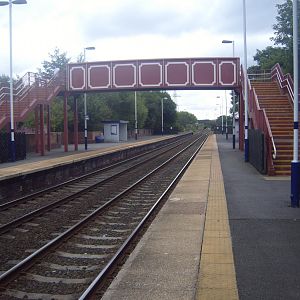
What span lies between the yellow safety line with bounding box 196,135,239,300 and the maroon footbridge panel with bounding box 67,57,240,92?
2534cm

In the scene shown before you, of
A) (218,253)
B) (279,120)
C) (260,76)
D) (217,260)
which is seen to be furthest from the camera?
(260,76)

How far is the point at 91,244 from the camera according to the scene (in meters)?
9.08

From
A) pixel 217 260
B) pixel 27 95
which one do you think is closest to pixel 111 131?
pixel 27 95

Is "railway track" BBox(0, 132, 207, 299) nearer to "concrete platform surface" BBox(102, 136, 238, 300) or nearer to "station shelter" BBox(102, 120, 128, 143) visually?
"concrete platform surface" BBox(102, 136, 238, 300)

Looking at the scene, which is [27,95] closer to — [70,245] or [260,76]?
[260,76]

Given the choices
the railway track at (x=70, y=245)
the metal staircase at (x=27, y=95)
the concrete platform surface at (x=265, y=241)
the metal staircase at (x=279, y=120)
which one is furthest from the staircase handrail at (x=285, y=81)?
the metal staircase at (x=27, y=95)

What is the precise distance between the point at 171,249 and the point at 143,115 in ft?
255

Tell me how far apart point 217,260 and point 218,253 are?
1.33ft

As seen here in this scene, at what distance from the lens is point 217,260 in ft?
23.1

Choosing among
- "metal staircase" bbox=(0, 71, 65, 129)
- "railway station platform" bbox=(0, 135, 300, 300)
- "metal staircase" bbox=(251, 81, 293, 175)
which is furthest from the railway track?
"metal staircase" bbox=(0, 71, 65, 129)

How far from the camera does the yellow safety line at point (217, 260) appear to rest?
565cm

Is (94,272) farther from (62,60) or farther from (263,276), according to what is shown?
(62,60)

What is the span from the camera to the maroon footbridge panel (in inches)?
1431

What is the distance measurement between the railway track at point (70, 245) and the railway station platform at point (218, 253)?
1.56 feet
